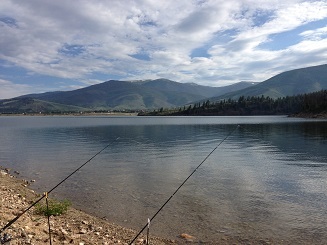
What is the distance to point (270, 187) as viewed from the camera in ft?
72.9

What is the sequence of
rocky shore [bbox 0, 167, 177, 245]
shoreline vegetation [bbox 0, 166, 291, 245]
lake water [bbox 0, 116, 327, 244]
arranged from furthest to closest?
lake water [bbox 0, 116, 327, 244], shoreline vegetation [bbox 0, 166, 291, 245], rocky shore [bbox 0, 167, 177, 245]

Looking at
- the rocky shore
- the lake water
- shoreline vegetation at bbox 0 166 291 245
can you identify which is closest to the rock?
shoreline vegetation at bbox 0 166 291 245

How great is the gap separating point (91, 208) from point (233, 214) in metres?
8.40

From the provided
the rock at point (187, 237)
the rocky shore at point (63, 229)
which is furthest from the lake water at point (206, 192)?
the rocky shore at point (63, 229)

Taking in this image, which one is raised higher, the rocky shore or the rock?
the rocky shore

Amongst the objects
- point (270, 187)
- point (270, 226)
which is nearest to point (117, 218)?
point (270, 226)

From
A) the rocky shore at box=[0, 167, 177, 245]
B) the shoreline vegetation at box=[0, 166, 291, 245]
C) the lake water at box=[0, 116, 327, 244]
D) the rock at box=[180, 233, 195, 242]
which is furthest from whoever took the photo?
the lake water at box=[0, 116, 327, 244]

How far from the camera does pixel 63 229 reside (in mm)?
12828

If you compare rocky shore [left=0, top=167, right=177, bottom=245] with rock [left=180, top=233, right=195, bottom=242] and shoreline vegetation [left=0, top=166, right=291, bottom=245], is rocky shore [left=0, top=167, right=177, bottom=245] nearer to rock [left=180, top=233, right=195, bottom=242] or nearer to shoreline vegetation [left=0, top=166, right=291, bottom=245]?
shoreline vegetation [left=0, top=166, right=291, bottom=245]

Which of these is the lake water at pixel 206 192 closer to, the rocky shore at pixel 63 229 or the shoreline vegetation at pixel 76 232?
the shoreline vegetation at pixel 76 232

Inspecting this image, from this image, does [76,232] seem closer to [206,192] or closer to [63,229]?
[63,229]

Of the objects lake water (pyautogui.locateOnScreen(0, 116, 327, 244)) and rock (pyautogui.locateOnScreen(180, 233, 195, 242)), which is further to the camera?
lake water (pyautogui.locateOnScreen(0, 116, 327, 244))

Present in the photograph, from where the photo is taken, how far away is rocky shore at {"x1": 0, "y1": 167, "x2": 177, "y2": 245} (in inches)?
447

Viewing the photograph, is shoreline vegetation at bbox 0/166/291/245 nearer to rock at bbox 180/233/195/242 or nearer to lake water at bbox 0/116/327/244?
rock at bbox 180/233/195/242
